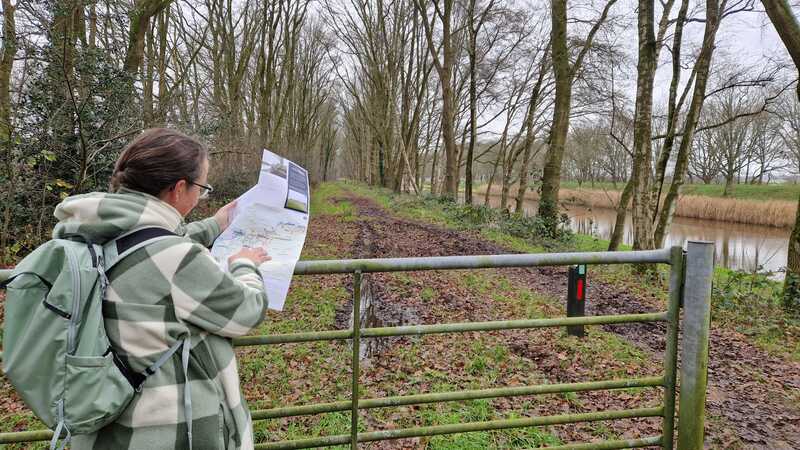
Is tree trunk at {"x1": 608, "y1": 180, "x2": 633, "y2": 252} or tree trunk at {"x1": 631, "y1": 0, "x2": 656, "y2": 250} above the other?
tree trunk at {"x1": 631, "y1": 0, "x2": 656, "y2": 250}

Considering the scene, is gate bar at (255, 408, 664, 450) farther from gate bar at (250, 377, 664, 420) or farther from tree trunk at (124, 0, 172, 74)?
tree trunk at (124, 0, 172, 74)

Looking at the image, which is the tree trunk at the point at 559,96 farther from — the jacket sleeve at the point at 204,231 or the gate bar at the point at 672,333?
the jacket sleeve at the point at 204,231

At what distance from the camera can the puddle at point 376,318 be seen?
5.32m

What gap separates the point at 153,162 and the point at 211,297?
1.45 feet

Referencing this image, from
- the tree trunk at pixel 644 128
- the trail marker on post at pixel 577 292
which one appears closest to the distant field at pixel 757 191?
the tree trunk at pixel 644 128

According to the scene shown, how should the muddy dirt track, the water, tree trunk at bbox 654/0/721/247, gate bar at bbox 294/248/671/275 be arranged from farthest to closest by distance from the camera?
the water → tree trunk at bbox 654/0/721/247 → the muddy dirt track → gate bar at bbox 294/248/671/275

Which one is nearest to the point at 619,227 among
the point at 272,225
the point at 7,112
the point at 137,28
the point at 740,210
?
the point at 272,225

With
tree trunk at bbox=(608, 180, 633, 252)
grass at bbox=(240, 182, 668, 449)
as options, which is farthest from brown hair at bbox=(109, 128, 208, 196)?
tree trunk at bbox=(608, 180, 633, 252)

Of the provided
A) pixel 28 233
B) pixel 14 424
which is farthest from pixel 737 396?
pixel 28 233

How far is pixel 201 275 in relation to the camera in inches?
48.4

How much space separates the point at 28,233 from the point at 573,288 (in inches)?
316

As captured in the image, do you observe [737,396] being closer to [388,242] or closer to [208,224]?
[208,224]

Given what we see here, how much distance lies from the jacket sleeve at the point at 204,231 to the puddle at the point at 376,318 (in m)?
3.67

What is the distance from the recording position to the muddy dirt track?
3.51 m
